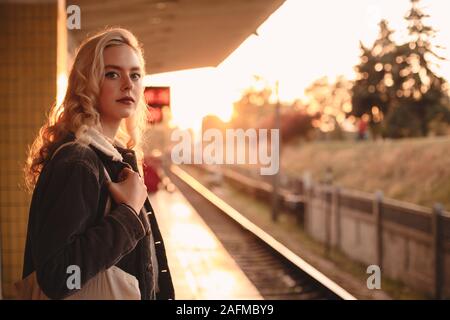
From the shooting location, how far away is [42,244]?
1.36 m

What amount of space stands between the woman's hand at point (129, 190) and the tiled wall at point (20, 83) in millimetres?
4168

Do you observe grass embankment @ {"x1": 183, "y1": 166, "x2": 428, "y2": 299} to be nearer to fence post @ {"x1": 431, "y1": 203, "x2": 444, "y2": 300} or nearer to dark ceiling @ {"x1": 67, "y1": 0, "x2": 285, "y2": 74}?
fence post @ {"x1": 431, "y1": 203, "x2": 444, "y2": 300}

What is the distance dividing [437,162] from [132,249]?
18.6 metres

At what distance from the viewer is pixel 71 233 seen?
1.35 meters

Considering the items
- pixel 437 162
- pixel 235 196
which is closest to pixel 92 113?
pixel 437 162

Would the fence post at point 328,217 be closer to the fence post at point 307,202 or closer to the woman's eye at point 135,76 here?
the fence post at point 307,202

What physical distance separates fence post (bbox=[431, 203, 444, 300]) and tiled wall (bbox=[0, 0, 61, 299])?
5986 mm

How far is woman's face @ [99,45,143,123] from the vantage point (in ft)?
5.04

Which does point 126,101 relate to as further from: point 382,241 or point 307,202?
point 307,202

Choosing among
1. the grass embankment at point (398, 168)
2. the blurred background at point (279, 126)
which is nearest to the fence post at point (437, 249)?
the blurred background at point (279, 126)

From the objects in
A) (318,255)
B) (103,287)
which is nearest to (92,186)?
(103,287)

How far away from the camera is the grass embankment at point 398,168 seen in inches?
680

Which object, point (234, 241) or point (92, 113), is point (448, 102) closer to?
point (234, 241)
